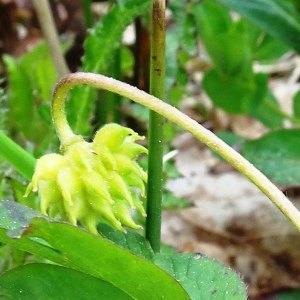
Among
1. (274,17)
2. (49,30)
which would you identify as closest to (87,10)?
(49,30)

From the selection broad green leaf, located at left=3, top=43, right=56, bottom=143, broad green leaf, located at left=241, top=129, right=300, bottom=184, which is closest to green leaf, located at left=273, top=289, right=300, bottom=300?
broad green leaf, located at left=241, top=129, right=300, bottom=184

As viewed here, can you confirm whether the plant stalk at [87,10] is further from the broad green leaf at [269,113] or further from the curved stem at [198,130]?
the curved stem at [198,130]

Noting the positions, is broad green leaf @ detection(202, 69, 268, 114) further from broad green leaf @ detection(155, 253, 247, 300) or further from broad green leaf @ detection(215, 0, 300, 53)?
broad green leaf @ detection(155, 253, 247, 300)

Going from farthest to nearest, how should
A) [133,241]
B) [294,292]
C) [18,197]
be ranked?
1. [294,292]
2. [18,197]
3. [133,241]

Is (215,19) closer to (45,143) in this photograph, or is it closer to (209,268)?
(45,143)

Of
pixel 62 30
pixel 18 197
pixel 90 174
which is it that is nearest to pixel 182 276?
pixel 90 174

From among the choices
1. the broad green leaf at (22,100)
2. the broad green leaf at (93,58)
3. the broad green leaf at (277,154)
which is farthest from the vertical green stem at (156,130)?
the broad green leaf at (22,100)
